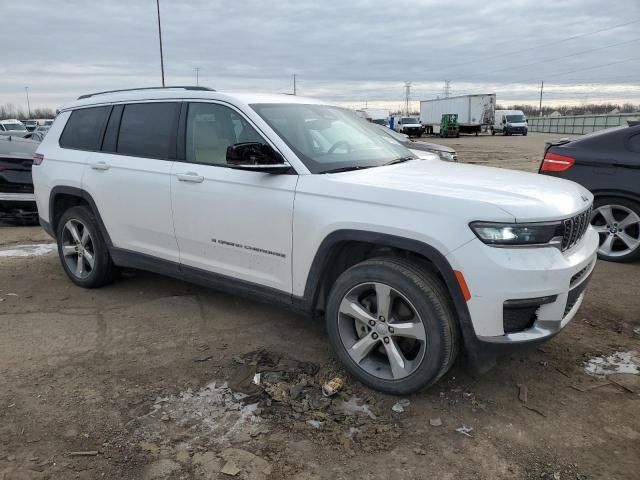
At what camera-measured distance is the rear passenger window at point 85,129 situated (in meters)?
4.82

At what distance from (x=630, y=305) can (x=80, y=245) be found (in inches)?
199

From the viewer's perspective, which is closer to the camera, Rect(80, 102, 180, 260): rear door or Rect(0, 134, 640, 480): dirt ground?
Rect(0, 134, 640, 480): dirt ground

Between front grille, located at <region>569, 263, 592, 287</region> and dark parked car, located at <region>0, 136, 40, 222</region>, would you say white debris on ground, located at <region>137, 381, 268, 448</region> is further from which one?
dark parked car, located at <region>0, 136, 40, 222</region>

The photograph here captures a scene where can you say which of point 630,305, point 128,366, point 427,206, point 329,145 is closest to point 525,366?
point 427,206

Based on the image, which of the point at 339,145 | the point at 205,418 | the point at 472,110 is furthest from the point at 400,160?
the point at 472,110

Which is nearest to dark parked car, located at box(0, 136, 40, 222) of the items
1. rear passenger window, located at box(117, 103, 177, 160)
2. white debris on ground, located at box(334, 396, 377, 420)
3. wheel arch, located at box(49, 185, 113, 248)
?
wheel arch, located at box(49, 185, 113, 248)

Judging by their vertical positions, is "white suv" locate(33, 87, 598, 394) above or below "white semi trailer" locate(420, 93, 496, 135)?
below

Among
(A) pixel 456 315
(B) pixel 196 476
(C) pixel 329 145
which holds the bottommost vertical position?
(B) pixel 196 476

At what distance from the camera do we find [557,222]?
9.33ft

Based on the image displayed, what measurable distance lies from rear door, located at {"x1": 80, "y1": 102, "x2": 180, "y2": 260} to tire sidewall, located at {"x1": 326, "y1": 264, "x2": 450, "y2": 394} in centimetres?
158

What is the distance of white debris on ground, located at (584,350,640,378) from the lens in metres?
3.49

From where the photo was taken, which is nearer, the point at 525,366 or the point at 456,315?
the point at 456,315

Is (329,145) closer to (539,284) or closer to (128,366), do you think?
(539,284)

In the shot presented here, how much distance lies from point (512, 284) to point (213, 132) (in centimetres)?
242
